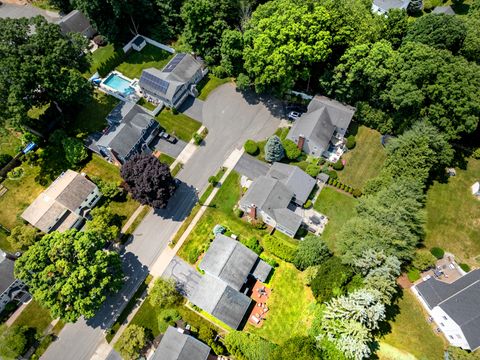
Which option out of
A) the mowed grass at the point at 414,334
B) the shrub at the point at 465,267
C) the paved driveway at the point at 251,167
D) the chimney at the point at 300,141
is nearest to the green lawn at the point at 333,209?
the chimney at the point at 300,141

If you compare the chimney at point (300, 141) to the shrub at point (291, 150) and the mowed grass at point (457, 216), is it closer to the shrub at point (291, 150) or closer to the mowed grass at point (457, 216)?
the shrub at point (291, 150)

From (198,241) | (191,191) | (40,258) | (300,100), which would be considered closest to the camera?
(40,258)

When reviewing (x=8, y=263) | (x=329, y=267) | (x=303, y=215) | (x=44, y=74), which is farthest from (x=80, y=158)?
(x=329, y=267)

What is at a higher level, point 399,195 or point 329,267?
point 399,195

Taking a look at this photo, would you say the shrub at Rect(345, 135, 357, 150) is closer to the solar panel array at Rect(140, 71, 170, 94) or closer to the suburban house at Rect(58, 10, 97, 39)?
the solar panel array at Rect(140, 71, 170, 94)

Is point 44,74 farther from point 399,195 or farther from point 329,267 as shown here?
point 399,195

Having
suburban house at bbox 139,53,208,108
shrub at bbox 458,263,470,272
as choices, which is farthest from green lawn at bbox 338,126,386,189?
suburban house at bbox 139,53,208,108
